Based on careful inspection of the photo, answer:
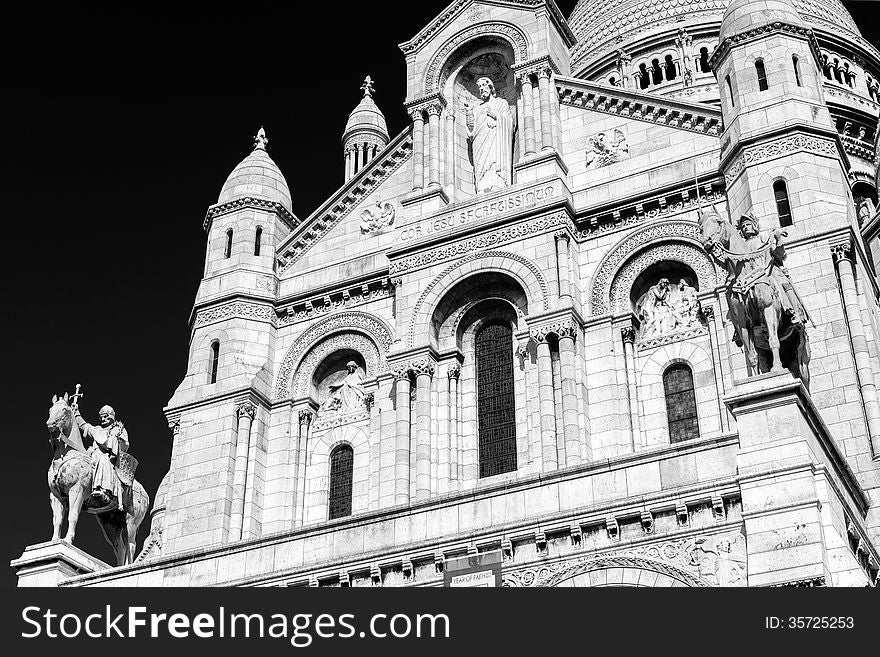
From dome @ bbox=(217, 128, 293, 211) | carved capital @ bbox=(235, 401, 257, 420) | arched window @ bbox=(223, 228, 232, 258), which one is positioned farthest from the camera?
dome @ bbox=(217, 128, 293, 211)

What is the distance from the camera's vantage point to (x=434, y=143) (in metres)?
39.7

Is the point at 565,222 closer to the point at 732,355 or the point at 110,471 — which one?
the point at 732,355

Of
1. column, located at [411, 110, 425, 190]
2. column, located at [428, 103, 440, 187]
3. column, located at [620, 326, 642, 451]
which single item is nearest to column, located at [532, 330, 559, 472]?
column, located at [620, 326, 642, 451]

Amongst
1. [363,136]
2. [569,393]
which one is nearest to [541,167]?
[569,393]

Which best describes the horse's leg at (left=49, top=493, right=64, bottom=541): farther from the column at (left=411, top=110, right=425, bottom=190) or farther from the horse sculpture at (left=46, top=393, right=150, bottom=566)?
the column at (left=411, top=110, right=425, bottom=190)

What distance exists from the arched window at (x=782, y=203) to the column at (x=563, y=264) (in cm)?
564

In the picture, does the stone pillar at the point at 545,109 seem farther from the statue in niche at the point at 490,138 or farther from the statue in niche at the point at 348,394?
the statue in niche at the point at 348,394

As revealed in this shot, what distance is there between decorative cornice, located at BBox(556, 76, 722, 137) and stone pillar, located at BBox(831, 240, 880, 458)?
623 cm

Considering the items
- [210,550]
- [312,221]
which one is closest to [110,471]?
[210,550]

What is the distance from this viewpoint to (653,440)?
32.5m

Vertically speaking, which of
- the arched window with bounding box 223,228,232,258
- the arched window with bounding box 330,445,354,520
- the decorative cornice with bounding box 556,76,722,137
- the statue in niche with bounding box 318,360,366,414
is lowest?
the arched window with bounding box 330,445,354,520

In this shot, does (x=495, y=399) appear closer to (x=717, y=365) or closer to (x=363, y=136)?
(x=717, y=365)

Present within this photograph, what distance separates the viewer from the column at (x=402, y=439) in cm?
3325

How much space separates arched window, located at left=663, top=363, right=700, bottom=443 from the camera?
3250 cm
